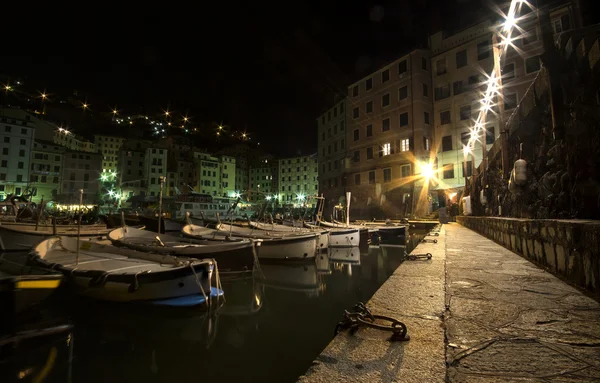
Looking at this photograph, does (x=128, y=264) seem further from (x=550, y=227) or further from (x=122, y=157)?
(x=122, y=157)

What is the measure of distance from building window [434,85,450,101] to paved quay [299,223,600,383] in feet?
117

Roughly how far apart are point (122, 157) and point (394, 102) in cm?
7567

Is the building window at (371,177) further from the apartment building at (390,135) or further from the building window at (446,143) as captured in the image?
the building window at (446,143)

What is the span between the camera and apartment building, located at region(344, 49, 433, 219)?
33750 mm

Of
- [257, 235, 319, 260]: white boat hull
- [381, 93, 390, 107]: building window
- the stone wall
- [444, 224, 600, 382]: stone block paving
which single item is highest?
[381, 93, 390, 107]: building window

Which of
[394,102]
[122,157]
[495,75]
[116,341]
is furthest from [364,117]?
[122,157]

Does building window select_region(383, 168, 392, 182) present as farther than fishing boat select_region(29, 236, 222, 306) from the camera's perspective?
Yes

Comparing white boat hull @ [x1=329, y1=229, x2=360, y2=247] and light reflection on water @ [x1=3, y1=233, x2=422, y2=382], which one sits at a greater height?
white boat hull @ [x1=329, y1=229, x2=360, y2=247]

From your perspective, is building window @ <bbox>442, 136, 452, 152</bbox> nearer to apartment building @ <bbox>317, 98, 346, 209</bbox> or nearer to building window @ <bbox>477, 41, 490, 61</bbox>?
building window @ <bbox>477, 41, 490, 61</bbox>

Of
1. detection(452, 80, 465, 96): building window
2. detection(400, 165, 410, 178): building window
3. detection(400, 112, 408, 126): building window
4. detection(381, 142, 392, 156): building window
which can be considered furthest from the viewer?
detection(381, 142, 392, 156): building window

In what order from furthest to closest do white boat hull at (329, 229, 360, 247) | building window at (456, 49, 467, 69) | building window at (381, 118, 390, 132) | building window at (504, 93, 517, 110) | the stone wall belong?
building window at (381, 118, 390, 132) < building window at (456, 49, 467, 69) < building window at (504, 93, 517, 110) < white boat hull at (329, 229, 360, 247) < the stone wall

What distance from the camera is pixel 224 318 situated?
7.50 metres

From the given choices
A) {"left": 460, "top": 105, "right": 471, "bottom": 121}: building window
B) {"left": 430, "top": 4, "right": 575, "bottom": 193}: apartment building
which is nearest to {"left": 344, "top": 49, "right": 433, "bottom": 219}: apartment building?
{"left": 430, "top": 4, "right": 575, "bottom": 193}: apartment building

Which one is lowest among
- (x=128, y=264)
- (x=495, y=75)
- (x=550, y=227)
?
(x=128, y=264)
